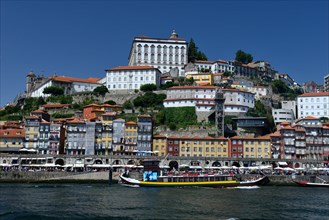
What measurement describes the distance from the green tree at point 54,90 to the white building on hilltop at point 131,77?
35.3 ft

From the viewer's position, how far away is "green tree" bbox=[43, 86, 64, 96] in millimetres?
96688

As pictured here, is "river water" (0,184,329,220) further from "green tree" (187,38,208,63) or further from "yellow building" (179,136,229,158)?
"green tree" (187,38,208,63)

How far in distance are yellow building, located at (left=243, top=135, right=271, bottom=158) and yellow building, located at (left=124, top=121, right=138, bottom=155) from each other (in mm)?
18859

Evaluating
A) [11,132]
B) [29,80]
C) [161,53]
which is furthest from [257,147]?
[29,80]

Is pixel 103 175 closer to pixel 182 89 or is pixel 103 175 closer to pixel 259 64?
pixel 182 89

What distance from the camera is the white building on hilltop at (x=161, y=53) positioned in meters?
111

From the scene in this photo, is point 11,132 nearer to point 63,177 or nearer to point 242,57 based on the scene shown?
point 63,177

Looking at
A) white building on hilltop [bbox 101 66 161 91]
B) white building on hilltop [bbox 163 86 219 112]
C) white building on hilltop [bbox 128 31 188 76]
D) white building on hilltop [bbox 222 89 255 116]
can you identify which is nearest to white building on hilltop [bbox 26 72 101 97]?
white building on hilltop [bbox 101 66 161 91]

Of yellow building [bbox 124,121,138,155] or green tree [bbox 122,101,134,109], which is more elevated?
green tree [bbox 122,101,134,109]

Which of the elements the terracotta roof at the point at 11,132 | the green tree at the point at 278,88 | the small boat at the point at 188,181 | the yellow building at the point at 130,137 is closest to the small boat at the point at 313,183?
the small boat at the point at 188,181

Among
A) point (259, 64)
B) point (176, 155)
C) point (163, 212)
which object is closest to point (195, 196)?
point (163, 212)

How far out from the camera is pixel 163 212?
31.5 metres

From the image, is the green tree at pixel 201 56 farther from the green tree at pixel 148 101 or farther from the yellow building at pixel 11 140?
the yellow building at pixel 11 140

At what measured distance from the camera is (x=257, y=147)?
75.2 metres
